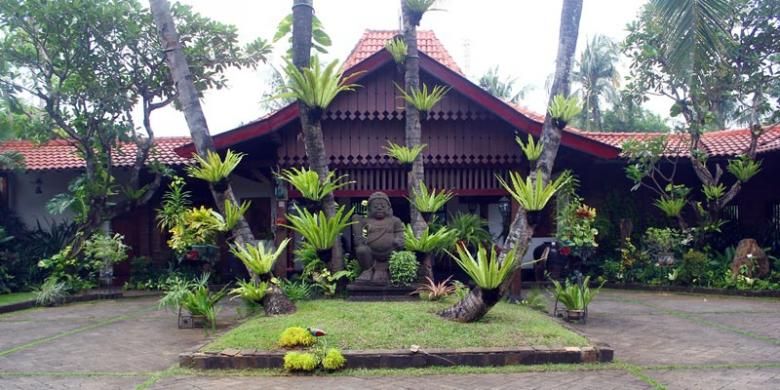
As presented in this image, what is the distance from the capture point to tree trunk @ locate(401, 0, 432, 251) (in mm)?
9500

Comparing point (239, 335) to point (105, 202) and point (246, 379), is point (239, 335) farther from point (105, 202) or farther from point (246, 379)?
point (105, 202)

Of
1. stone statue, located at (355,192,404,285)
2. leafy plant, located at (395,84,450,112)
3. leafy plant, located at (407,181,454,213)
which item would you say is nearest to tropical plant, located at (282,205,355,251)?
stone statue, located at (355,192,404,285)

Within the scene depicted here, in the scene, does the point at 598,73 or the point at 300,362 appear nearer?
the point at 300,362

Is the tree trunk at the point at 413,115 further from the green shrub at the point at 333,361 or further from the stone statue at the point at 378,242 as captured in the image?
the green shrub at the point at 333,361

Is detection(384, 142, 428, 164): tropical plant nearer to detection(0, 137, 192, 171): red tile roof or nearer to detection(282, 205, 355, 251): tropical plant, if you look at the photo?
detection(282, 205, 355, 251): tropical plant

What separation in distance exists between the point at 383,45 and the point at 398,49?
336cm

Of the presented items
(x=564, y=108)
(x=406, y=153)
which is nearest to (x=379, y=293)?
(x=406, y=153)

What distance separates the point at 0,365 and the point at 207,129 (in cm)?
409

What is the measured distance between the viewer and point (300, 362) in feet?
18.6

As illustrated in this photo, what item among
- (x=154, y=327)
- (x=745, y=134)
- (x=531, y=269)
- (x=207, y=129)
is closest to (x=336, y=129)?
(x=207, y=129)

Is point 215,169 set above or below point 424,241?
above

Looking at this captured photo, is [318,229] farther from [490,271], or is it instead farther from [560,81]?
[560,81]

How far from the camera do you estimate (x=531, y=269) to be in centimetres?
1330

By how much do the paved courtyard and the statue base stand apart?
176 centimetres
